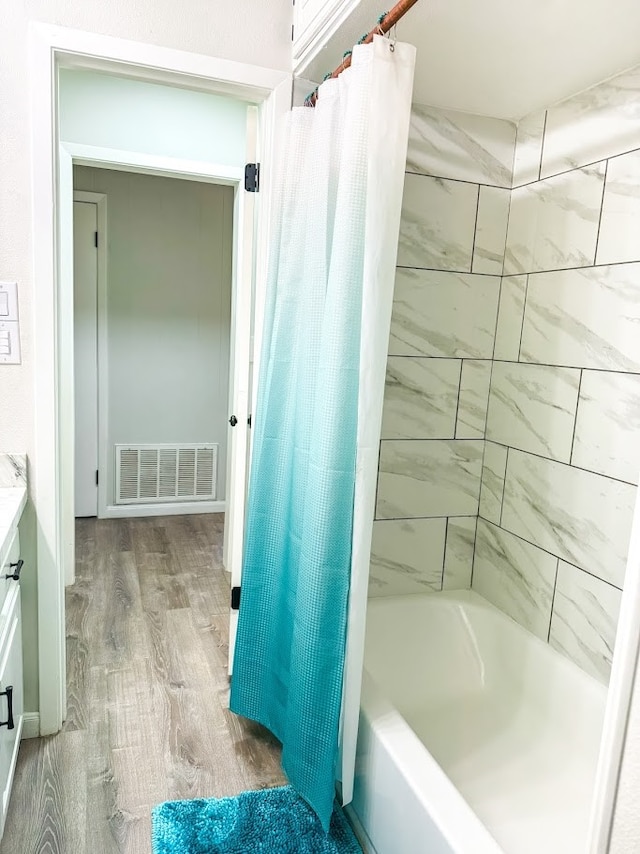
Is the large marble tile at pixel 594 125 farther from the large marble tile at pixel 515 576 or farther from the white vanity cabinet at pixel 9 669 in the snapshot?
the white vanity cabinet at pixel 9 669

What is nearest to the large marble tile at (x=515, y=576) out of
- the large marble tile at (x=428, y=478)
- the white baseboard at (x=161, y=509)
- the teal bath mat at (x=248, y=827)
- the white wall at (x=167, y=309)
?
the large marble tile at (x=428, y=478)

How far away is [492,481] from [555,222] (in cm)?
91

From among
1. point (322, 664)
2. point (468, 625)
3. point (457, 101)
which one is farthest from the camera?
point (468, 625)

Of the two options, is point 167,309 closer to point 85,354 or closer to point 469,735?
point 85,354

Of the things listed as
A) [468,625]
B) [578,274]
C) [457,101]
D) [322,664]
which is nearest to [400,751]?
[322,664]

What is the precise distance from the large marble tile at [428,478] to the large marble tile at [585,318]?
0.44 metres

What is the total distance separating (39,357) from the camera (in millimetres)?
1804

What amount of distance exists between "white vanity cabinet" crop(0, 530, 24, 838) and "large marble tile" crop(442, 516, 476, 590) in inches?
57.6

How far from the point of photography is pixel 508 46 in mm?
1600

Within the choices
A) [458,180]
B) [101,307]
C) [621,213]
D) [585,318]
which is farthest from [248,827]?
[101,307]

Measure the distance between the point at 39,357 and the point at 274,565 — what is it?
943 millimetres

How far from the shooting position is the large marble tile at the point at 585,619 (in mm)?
1729

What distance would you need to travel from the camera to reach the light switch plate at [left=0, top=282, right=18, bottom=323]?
1755 millimetres

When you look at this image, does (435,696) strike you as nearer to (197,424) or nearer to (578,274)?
(578,274)
